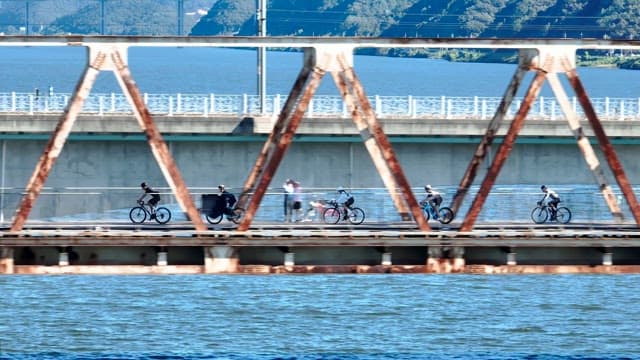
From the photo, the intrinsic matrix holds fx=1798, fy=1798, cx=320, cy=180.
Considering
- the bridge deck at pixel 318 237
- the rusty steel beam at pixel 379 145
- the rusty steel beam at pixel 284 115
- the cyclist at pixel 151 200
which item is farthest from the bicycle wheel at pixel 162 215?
the rusty steel beam at pixel 379 145

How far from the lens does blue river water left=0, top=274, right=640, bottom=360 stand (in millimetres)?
48156

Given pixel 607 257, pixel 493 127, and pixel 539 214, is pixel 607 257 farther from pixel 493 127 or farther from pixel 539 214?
pixel 539 214

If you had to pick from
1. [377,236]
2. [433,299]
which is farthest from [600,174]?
[433,299]

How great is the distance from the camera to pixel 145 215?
43062 millimetres

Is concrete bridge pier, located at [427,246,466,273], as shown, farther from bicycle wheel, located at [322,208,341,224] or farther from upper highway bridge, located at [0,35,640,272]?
bicycle wheel, located at [322,208,341,224]

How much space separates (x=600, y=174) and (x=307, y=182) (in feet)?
57.0

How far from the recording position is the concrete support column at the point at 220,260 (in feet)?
118

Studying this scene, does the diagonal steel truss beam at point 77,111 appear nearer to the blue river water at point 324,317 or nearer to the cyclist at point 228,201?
the cyclist at point 228,201

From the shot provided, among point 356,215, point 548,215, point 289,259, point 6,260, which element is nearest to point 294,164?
point 356,215

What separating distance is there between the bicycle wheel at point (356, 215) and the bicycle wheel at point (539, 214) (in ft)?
13.3

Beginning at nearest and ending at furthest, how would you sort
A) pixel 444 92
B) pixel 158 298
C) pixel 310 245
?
pixel 310 245, pixel 158 298, pixel 444 92

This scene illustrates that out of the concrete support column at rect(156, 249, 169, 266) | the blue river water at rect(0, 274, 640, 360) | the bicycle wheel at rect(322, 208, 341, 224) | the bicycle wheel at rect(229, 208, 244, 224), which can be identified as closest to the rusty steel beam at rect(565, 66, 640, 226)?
the bicycle wheel at rect(322, 208, 341, 224)

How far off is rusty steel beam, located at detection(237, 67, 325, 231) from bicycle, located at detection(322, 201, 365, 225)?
460cm

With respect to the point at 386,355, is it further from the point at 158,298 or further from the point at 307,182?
the point at 158,298
